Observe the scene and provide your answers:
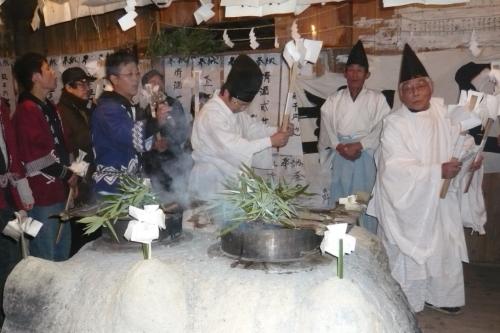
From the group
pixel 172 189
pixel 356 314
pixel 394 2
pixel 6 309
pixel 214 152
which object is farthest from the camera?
pixel 214 152

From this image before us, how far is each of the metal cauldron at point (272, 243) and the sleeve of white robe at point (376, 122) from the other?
3.68 metres

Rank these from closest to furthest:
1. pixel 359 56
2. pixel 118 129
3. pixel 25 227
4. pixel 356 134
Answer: pixel 25 227
pixel 118 129
pixel 359 56
pixel 356 134

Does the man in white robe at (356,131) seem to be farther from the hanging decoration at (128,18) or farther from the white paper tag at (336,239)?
the white paper tag at (336,239)

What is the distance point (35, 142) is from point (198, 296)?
294 cm

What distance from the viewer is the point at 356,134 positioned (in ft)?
20.9

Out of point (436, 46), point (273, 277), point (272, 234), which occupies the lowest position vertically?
point (273, 277)

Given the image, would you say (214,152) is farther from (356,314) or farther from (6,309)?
(356,314)

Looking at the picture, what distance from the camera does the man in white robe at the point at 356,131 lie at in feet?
20.5

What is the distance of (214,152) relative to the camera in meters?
5.08

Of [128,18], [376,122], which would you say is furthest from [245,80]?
[376,122]

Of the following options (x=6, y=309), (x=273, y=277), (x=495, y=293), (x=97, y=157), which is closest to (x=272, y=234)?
(x=273, y=277)

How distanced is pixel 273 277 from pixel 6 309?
1665mm

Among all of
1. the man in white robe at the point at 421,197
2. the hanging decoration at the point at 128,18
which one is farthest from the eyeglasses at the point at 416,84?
the hanging decoration at the point at 128,18

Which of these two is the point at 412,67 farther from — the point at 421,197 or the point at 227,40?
the point at 227,40
